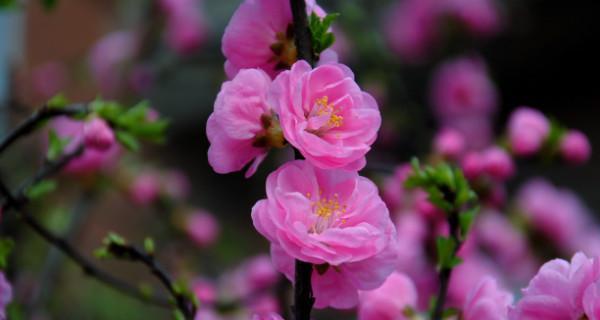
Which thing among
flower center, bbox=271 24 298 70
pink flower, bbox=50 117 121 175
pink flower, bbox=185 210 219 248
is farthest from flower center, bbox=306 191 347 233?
pink flower, bbox=185 210 219 248

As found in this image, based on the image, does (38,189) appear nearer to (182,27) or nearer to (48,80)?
(182,27)

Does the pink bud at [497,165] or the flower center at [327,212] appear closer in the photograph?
the flower center at [327,212]

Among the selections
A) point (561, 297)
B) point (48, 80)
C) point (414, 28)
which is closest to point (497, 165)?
point (561, 297)

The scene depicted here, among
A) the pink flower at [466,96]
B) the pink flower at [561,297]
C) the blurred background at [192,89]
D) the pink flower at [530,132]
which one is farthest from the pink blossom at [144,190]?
the pink flower at [561,297]

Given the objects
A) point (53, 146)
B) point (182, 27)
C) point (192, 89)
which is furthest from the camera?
point (192, 89)

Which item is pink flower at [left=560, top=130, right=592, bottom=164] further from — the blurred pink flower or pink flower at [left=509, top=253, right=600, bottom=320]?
the blurred pink flower

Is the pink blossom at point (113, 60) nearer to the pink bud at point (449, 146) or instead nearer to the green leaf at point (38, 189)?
the pink bud at point (449, 146)

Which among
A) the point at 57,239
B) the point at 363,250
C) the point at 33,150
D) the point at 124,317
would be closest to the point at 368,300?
the point at 363,250
